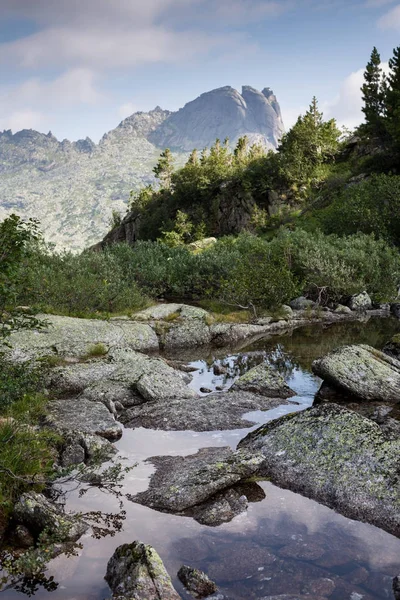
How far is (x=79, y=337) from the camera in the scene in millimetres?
20344

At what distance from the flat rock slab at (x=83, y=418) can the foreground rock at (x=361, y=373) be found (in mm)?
7216

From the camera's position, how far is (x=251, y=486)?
9.73 meters

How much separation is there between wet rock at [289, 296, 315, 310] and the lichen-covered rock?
17215 mm

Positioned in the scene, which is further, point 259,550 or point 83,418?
point 83,418

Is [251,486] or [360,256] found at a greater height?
[360,256]

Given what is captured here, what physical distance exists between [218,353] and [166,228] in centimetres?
6758

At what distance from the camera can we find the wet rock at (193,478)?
9.05 metres

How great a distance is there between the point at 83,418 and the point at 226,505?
5557 millimetres

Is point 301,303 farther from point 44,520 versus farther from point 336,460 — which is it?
point 44,520

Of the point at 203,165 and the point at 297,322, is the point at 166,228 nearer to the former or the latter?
the point at 203,165

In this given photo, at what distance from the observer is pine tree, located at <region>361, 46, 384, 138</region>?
69.4 metres

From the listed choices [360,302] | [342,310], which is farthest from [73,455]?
[360,302]

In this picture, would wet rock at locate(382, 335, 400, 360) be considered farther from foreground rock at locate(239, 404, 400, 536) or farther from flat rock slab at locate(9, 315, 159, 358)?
flat rock slab at locate(9, 315, 159, 358)

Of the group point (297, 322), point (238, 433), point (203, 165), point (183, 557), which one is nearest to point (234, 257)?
point (297, 322)
